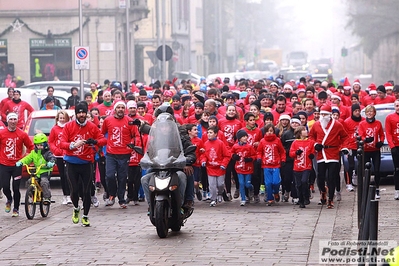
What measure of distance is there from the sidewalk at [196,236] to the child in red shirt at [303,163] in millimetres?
333

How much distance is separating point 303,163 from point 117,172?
298 cm

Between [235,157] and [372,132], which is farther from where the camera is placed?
[372,132]

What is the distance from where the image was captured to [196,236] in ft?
43.1

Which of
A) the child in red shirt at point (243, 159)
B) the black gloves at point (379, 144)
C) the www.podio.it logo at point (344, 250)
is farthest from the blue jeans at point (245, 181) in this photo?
the www.podio.it logo at point (344, 250)

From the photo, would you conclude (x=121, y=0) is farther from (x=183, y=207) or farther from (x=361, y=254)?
(x=361, y=254)

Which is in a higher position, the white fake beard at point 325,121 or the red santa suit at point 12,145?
the white fake beard at point 325,121

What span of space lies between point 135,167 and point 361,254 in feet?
28.7

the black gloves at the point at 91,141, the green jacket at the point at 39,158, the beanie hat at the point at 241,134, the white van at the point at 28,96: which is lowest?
the green jacket at the point at 39,158

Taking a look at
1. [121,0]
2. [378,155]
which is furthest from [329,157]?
[121,0]

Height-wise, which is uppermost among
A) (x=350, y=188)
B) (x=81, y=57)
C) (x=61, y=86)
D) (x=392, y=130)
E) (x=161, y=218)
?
(x=81, y=57)

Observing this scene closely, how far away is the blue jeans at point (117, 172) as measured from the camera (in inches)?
657

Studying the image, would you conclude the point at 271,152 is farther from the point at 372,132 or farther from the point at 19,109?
the point at 19,109

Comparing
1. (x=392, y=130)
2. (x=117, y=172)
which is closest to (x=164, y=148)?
(x=117, y=172)

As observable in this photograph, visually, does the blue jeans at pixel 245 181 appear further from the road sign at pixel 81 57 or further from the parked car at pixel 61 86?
the parked car at pixel 61 86
